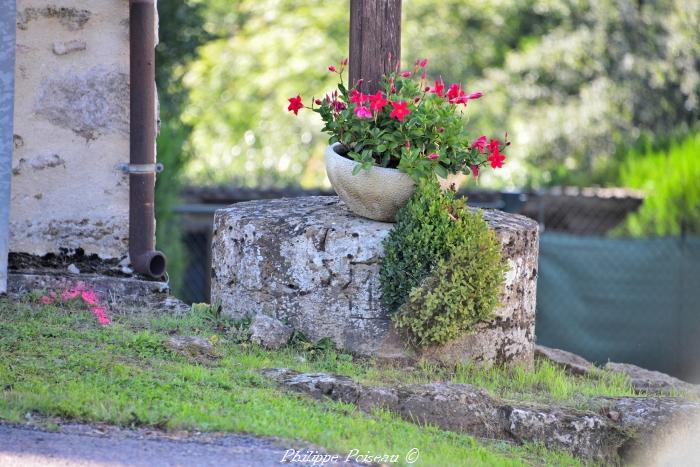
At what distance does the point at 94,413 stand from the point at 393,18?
290 centimetres

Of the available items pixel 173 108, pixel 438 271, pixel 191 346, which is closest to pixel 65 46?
pixel 191 346

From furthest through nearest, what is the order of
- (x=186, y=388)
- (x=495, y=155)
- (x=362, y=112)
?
(x=495, y=155), (x=362, y=112), (x=186, y=388)

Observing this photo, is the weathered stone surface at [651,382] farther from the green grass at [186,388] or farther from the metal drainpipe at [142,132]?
the metal drainpipe at [142,132]

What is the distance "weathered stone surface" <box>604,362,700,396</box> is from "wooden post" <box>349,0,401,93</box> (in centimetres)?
218

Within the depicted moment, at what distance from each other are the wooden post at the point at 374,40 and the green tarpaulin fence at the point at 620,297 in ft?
12.3

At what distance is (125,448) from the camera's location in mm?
4211

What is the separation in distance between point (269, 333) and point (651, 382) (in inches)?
87.6

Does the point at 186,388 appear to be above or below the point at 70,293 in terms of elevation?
below

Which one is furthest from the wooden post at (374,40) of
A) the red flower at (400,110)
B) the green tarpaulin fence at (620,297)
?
the green tarpaulin fence at (620,297)

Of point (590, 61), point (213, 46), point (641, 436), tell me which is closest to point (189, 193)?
point (213, 46)

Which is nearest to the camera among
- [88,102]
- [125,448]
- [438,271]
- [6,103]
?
[125,448]

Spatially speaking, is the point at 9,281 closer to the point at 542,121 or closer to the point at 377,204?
the point at 377,204

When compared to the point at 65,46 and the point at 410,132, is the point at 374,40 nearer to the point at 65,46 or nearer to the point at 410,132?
the point at 410,132

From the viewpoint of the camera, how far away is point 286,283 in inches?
236
